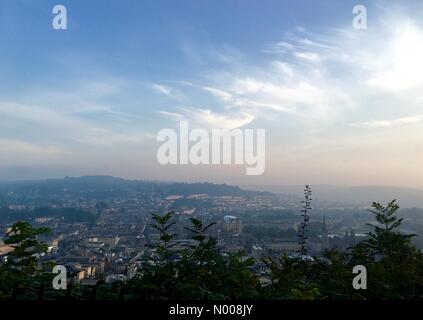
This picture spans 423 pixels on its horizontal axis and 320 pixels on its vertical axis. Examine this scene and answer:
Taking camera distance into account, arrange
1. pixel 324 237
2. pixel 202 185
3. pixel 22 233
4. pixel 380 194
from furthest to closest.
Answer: pixel 202 185, pixel 380 194, pixel 324 237, pixel 22 233

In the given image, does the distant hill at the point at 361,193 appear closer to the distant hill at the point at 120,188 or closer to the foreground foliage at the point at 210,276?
the distant hill at the point at 120,188

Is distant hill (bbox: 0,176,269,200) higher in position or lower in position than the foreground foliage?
higher

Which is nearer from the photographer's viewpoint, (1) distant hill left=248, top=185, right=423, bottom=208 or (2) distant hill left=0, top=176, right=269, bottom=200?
(1) distant hill left=248, top=185, right=423, bottom=208

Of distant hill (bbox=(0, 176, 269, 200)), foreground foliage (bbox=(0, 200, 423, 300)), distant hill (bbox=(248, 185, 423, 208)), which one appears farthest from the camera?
distant hill (bbox=(0, 176, 269, 200))

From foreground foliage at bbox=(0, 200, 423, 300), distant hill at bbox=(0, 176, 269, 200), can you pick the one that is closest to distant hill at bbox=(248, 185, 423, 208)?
distant hill at bbox=(0, 176, 269, 200)

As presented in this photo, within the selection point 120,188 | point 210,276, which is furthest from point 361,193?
point 210,276

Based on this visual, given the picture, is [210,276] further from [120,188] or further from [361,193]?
[361,193]

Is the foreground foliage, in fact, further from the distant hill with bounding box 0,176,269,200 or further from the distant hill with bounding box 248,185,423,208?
the distant hill with bounding box 0,176,269,200

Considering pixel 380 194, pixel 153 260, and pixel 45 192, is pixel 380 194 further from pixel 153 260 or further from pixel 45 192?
pixel 45 192
